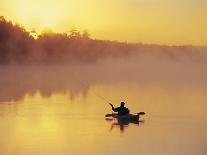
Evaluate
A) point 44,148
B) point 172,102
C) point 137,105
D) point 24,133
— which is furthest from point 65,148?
point 172,102

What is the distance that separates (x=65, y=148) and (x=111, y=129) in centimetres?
493

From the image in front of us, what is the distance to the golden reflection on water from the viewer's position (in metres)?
20.6

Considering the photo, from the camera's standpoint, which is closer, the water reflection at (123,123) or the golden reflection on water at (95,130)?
the golden reflection on water at (95,130)

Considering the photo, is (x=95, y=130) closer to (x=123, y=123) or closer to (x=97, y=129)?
(x=97, y=129)

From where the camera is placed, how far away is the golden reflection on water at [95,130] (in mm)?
20594

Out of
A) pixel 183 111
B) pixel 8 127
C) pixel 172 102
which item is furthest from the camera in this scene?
pixel 172 102

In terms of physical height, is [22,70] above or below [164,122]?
above

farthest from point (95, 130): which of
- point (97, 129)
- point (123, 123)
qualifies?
point (123, 123)

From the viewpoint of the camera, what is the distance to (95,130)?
24453mm

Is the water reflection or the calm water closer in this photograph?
the calm water

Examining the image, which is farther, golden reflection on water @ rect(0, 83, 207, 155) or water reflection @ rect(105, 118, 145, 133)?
water reflection @ rect(105, 118, 145, 133)

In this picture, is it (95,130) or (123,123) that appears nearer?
(95,130)

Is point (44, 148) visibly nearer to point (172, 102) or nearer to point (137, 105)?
point (137, 105)

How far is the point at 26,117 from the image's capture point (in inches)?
1160
